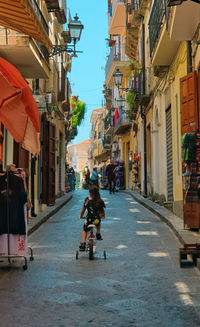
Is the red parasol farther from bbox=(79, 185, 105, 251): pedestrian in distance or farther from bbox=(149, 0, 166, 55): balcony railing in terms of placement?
bbox=(149, 0, 166, 55): balcony railing

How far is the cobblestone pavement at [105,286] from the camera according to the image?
4543 millimetres

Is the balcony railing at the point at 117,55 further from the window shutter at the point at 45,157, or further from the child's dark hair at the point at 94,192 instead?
the child's dark hair at the point at 94,192

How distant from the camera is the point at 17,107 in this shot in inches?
266

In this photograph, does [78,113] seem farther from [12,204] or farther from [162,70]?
[12,204]

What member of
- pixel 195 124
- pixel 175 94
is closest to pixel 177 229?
pixel 195 124

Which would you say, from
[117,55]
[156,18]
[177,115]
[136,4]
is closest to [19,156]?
[177,115]

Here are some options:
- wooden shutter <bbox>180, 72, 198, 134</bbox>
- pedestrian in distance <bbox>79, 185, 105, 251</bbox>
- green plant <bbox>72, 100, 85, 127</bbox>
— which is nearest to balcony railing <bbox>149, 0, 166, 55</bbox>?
wooden shutter <bbox>180, 72, 198, 134</bbox>

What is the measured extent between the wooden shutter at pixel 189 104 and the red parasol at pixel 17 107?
386 cm

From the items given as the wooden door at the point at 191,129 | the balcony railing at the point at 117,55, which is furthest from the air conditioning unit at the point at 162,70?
the balcony railing at the point at 117,55

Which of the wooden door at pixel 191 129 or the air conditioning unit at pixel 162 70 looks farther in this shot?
the air conditioning unit at pixel 162 70

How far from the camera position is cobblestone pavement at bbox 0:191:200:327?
14.9ft

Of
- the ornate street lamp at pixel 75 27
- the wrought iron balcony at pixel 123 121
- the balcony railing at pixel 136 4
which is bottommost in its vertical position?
the wrought iron balcony at pixel 123 121

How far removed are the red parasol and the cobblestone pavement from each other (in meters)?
2.07

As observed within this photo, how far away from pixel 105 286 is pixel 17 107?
9.21 ft
